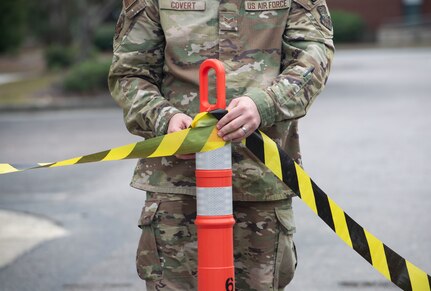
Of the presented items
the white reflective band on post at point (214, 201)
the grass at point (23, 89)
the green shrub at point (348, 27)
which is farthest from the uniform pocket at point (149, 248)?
the green shrub at point (348, 27)

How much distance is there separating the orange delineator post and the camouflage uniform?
0.43m

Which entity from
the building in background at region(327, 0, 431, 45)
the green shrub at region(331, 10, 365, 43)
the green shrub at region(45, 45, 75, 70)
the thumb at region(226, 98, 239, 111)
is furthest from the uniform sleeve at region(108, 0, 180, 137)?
the building in background at region(327, 0, 431, 45)

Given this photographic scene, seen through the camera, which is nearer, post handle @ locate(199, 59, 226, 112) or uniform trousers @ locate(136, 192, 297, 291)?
post handle @ locate(199, 59, 226, 112)

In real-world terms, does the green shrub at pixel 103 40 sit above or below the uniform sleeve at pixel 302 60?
below

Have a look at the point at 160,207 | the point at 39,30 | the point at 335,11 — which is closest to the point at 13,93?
the point at 160,207

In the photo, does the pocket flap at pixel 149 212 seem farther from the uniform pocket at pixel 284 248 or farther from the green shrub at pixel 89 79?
the green shrub at pixel 89 79

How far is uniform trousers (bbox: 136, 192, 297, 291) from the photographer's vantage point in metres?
3.85

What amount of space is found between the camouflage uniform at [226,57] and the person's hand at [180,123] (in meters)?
0.07

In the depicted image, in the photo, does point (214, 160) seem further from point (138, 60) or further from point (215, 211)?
point (138, 60)

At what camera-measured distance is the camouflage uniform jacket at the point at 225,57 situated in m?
3.79

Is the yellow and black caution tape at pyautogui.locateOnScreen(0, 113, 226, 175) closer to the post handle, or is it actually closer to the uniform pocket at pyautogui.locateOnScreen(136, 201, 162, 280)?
the post handle

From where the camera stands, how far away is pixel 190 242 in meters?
3.86

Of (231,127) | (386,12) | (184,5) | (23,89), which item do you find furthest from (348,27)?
(231,127)

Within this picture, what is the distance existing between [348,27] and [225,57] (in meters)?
50.4
